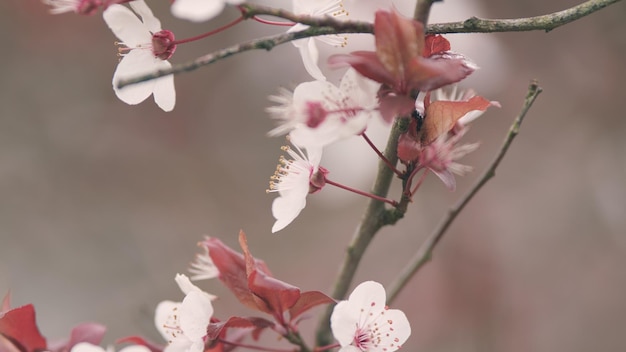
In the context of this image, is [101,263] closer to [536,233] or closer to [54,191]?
[54,191]

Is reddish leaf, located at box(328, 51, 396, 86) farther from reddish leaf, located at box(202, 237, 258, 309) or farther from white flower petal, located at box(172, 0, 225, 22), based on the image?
reddish leaf, located at box(202, 237, 258, 309)

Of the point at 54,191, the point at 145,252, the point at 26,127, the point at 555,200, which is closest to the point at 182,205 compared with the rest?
the point at 145,252

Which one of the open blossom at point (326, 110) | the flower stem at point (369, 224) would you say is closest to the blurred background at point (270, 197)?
the flower stem at point (369, 224)

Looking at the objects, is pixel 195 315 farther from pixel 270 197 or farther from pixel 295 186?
pixel 270 197

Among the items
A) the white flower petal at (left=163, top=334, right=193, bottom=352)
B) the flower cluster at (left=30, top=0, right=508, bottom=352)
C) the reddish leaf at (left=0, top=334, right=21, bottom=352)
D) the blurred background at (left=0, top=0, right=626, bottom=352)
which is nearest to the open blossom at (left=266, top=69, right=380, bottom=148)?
the flower cluster at (left=30, top=0, right=508, bottom=352)

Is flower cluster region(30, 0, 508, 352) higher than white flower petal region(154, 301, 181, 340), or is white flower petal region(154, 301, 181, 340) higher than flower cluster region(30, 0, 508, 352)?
flower cluster region(30, 0, 508, 352)

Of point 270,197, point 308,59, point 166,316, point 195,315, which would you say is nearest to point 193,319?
point 195,315

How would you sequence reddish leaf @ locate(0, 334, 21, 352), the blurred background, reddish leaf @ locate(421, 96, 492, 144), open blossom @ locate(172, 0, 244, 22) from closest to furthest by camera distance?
open blossom @ locate(172, 0, 244, 22) < reddish leaf @ locate(421, 96, 492, 144) < reddish leaf @ locate(0, 334, 21, 352) < the blurred background
